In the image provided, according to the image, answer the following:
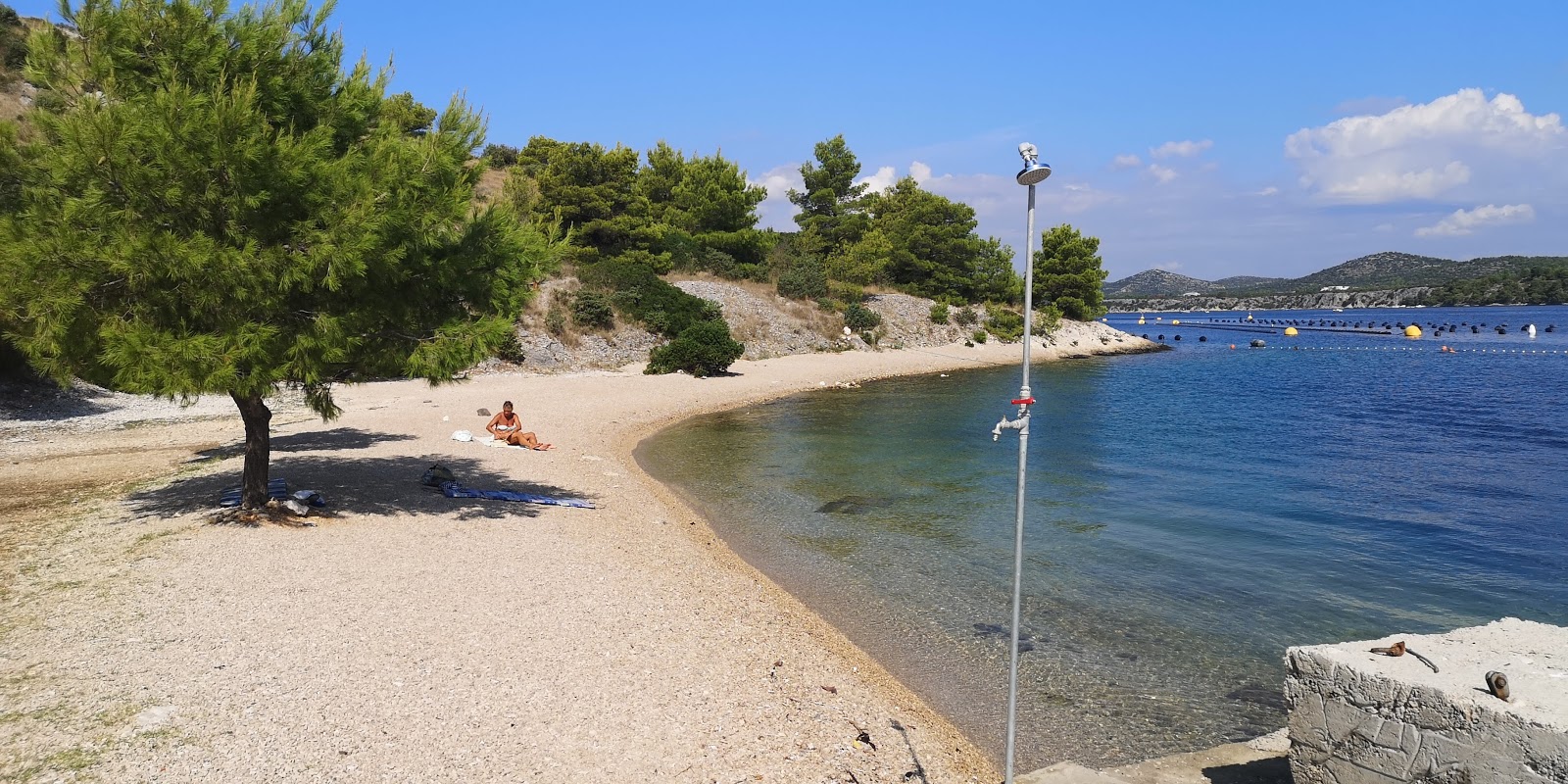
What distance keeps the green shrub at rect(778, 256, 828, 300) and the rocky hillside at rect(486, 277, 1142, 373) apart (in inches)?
34.9

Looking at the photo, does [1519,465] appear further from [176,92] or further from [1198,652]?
[176,92]

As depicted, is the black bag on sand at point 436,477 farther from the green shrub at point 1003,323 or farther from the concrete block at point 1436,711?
the green shrub at point 1003,323

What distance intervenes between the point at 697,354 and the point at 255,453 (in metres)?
23.2

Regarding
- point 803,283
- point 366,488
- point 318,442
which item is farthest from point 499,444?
point 803,283

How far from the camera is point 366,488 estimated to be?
1287 centimetres

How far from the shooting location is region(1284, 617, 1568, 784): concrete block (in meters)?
3.93

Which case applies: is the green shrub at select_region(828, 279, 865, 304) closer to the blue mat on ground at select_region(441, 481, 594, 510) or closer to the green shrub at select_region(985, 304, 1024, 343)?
the green shrub at select_region(985, 304, 1024, 343)

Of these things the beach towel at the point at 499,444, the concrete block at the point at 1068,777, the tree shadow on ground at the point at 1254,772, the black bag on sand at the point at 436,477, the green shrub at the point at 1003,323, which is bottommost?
the tree shadow on ground at the point at 1254,772

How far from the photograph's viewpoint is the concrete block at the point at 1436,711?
155 inches

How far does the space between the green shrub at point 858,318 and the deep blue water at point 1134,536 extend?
20013mm

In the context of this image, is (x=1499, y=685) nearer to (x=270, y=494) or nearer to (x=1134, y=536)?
(x=1134, y=536)

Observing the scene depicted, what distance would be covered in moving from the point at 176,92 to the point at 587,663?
7.24m

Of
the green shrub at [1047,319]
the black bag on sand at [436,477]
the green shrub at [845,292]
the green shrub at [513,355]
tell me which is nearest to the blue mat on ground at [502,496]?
the black bag on sand at [436,477]

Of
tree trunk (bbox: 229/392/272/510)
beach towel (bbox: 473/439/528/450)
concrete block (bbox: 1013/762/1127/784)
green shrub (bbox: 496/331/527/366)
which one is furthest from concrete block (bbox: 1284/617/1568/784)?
green shrub (bbox: 496/331/527/366)
